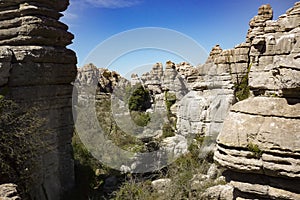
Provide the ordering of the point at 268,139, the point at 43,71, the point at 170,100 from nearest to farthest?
1. the point at 268,139
2. the point at 43,71
3. the point at 170,100

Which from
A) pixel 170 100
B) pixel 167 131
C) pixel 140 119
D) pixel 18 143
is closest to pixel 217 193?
pixel 18 143

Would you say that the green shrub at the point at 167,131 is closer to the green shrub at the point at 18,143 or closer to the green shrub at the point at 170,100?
the green shrub at the point at 170,100

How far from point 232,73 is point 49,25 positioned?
13.2 meters

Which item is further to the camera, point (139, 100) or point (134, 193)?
point (139, 100)

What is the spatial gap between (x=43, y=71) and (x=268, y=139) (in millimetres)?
7182

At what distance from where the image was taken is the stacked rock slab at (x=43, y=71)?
Answer: 8234 millimetres

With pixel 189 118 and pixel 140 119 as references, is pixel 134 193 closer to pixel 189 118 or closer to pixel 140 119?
pixel 189 118

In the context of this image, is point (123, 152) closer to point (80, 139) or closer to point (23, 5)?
point (80, 139)

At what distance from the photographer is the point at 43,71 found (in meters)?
8.77

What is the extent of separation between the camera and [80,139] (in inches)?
661

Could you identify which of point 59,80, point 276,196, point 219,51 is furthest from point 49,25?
point 219,51

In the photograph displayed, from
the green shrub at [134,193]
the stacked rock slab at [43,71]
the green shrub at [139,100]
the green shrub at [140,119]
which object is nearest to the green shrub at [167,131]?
the green shrub at [140,119]

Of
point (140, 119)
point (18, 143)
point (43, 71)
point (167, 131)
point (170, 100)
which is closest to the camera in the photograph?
point (18, 143)

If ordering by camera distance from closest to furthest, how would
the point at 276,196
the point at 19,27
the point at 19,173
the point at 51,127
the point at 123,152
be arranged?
the point at 276,196, the point at 19,173, the point at 19,27, the point at 51,127, the point at 123,152
